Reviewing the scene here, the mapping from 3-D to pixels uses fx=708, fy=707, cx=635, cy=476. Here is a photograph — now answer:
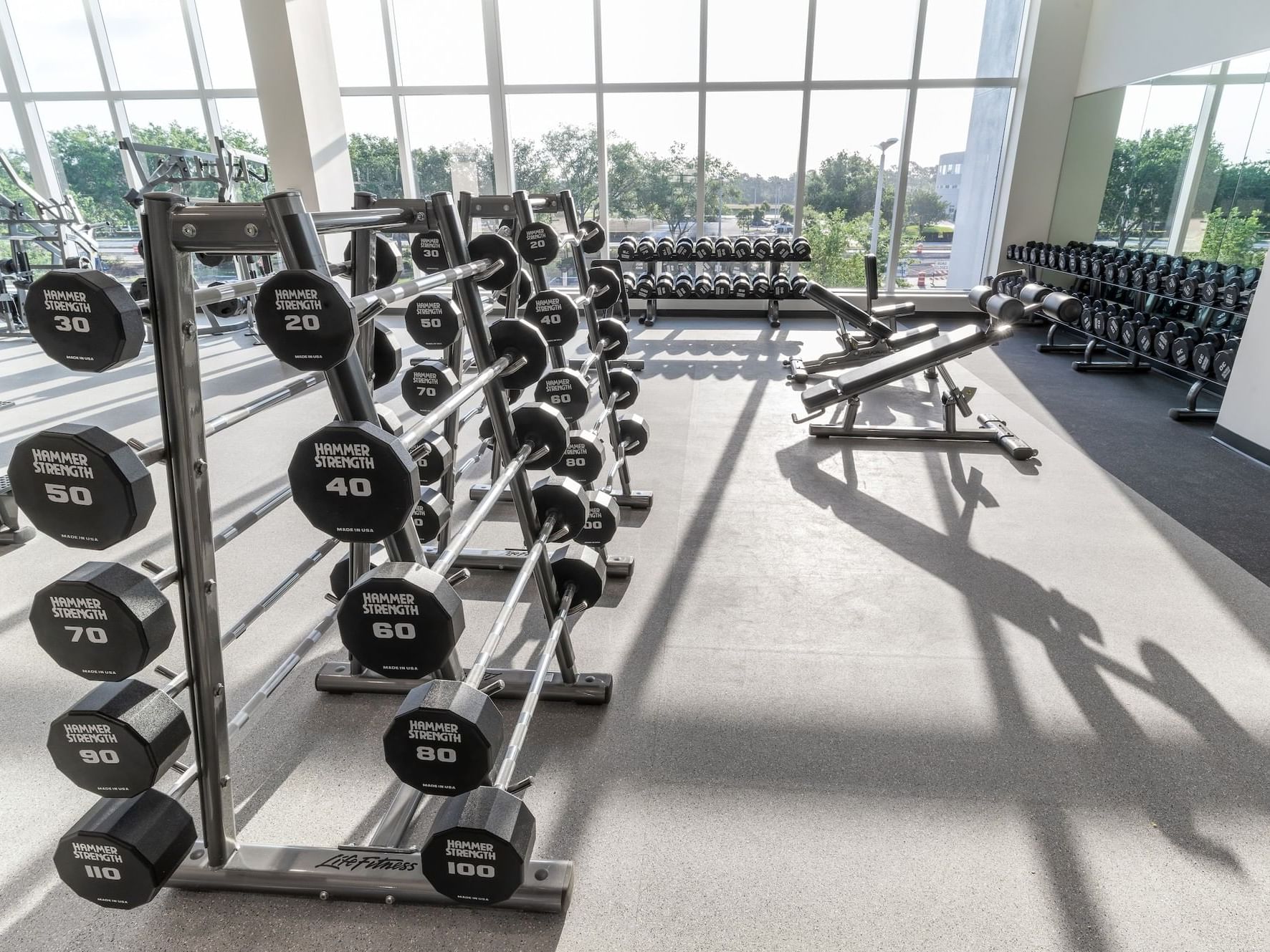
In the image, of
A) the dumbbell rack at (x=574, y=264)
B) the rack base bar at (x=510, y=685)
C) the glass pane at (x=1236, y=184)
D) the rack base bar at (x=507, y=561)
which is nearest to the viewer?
the rack base bar at (x=510, y=685)

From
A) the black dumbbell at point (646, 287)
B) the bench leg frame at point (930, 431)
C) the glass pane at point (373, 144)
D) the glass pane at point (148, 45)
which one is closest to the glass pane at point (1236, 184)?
the bench leg frame at point (930, 431)

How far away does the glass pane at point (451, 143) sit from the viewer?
6828mm

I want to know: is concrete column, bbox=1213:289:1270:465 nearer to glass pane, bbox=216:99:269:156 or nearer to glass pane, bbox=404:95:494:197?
glass pane, bbox=404:95:494:197

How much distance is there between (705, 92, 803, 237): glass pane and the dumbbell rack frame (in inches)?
236

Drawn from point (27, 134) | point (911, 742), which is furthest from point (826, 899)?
point (27, 134)

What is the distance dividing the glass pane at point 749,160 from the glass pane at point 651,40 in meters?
0.42

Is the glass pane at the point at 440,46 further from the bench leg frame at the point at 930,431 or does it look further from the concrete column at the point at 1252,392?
the concrete column at the point at 1252,392

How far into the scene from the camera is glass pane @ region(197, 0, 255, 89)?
692 centimetres

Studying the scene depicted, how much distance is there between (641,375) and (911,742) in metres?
3.54

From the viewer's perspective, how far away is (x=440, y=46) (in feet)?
22.0

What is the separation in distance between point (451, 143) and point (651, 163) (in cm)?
202

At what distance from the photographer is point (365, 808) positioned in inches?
58.9

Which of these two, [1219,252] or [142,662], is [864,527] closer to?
[142,662]

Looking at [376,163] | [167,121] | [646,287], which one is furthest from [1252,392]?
[167,121]
